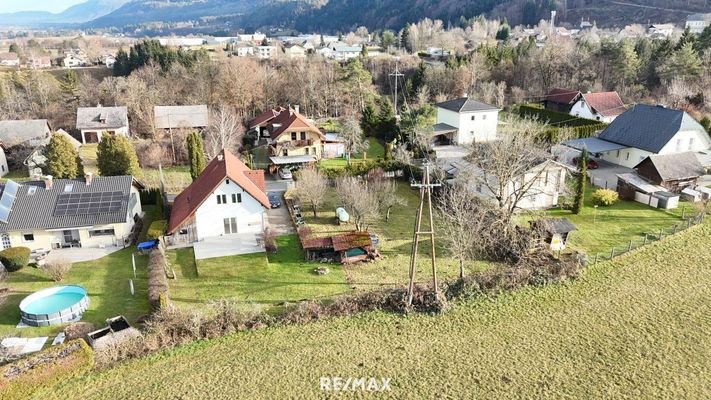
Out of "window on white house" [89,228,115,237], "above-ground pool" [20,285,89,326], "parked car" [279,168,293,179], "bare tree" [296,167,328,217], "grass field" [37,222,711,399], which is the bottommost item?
"grass field" [37,222,711,399]

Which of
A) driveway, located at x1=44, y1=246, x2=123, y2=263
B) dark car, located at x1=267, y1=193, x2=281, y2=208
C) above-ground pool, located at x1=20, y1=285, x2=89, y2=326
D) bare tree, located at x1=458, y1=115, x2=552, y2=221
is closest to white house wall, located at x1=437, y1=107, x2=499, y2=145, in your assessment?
bare tree, located at x1=458, y1=115, x2=552, y2=221

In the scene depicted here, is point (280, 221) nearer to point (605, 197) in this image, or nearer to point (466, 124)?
point (605, 197)

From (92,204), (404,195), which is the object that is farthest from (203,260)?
(404,195)

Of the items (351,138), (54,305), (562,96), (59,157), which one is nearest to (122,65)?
(59,157)

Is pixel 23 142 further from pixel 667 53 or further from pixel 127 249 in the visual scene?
pixel 667 53

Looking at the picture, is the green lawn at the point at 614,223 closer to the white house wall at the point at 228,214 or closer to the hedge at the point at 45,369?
the white house wall at the point at 228,214

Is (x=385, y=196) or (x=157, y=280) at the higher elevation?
(x=385, y=196)

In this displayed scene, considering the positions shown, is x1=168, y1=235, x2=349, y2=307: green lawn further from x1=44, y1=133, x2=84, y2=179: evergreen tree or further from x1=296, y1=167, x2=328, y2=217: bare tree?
x1=44, y1=133, x2=84, y2=179: evergreen tree
